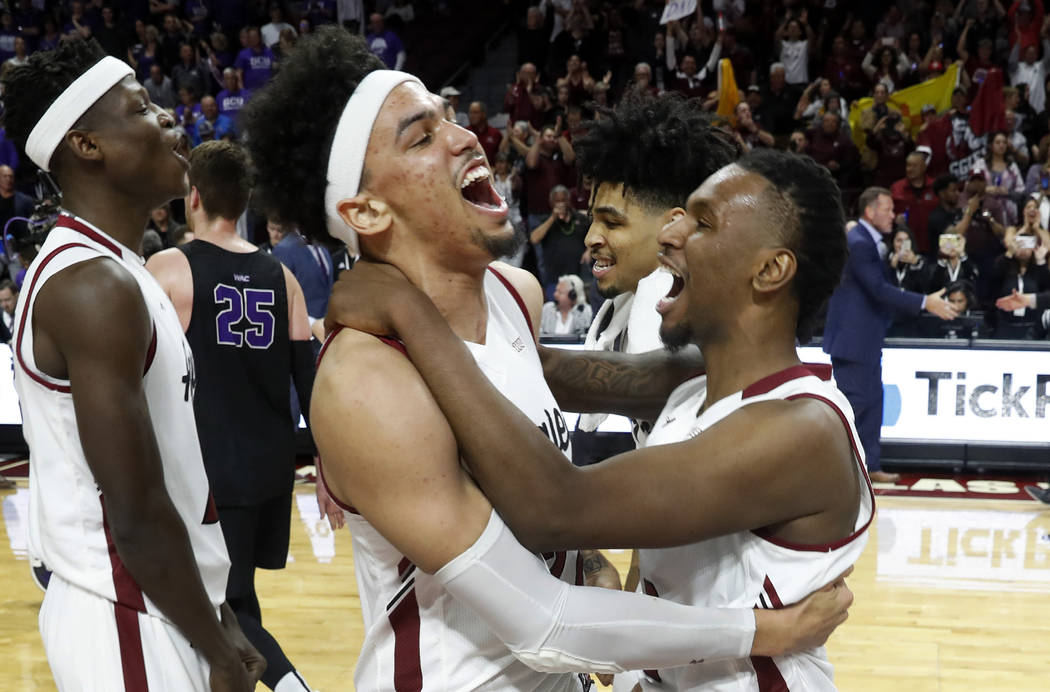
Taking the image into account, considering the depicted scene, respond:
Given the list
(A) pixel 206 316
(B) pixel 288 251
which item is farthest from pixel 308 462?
(A) pixel 206 316

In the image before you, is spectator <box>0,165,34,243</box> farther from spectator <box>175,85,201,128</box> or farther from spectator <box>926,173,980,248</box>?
spectator <box>926,173,980,248</box>

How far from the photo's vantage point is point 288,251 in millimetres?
8141

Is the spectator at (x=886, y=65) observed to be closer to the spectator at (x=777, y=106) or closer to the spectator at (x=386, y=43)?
the spectator at (x=777, y=106)

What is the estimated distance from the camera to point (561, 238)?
10.9 meters

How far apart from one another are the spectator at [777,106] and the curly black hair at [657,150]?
9635 millimetres

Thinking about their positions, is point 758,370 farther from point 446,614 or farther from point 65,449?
point 65,449

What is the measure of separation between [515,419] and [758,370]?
1.68 feet

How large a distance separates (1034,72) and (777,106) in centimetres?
270

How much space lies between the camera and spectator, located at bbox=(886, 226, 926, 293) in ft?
30.2

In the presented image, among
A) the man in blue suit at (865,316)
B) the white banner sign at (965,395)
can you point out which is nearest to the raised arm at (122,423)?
the man in blue suit at (865,316)

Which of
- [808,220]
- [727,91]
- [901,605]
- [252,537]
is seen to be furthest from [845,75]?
[808,220]

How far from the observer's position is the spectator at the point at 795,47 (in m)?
13.5

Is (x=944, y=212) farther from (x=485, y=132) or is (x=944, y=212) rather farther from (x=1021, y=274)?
(x=485, y=132)

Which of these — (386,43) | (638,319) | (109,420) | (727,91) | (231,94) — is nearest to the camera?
(109,420)
